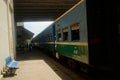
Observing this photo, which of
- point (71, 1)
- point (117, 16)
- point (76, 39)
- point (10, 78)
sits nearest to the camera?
point (117, 16)

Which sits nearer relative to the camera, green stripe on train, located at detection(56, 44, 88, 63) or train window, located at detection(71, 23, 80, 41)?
green stripe on train, located at detection(56, 44, 88, 63)

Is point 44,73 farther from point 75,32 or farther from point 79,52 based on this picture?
point 79,52

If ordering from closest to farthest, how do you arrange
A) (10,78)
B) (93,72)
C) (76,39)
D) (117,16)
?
(117,16) → (93,72) → (76,39) → (10,78)

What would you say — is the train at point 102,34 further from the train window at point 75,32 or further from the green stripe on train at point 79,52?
the train window at point 75,32

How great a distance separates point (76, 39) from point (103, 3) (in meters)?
2.47

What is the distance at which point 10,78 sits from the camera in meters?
11.8

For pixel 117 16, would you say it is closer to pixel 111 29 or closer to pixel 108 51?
pixel 111 29

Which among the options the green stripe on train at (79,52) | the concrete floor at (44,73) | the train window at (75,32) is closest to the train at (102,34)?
the green stripe on train at (79,52)

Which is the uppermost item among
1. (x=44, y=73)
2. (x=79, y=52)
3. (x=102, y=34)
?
(x=102, y=34)

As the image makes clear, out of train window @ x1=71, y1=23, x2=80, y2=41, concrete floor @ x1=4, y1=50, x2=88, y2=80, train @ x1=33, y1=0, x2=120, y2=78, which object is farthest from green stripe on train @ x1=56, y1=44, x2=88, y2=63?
concrete floor @ x1=4, y1=50, x2=88, y2=80

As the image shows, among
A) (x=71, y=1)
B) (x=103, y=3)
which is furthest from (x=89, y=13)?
(x=71, y=1)

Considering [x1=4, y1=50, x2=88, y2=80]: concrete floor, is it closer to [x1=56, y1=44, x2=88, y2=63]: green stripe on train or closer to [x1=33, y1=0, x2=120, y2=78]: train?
[x1=56, y1=44, x2=88, y2=63]: green stripe on train

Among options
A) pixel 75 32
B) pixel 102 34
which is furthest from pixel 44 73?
pixel 102 34

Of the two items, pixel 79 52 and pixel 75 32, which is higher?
pixel 75 32
